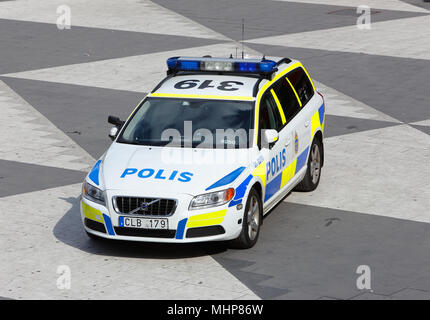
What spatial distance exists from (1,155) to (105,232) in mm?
4509

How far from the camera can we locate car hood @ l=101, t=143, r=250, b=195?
1038 centimetres

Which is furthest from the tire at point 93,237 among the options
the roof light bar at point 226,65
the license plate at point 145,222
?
the roof light bar at point 226,65

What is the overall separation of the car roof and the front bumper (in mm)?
1685

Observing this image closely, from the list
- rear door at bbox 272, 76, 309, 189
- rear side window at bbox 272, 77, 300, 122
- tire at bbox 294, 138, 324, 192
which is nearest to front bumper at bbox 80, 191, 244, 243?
rear door at bbox 272, 76, 309, 189

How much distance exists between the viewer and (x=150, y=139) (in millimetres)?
11297

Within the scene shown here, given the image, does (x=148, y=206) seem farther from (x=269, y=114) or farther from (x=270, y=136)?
(x=269, y=114)

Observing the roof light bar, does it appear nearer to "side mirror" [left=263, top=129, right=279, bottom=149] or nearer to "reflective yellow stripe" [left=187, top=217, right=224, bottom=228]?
"side mirror" [left=263, top=129, right=279, bottom=149]

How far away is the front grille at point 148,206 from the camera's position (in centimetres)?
1028

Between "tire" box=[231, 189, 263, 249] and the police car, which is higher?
the police car

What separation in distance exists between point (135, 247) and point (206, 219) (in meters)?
1.06

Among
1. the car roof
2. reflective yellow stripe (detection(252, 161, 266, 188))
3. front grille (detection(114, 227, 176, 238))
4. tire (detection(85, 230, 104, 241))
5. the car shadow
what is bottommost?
the car shadow
